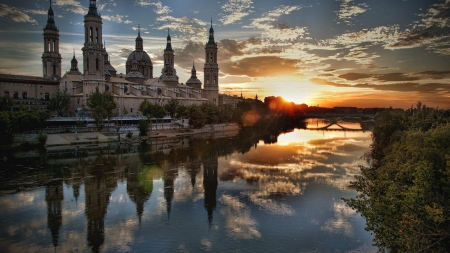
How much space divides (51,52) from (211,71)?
48322 millimetres

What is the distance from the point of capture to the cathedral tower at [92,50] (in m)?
65.6

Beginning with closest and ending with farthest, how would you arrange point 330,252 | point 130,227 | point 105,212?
1. point 330,252
2. point 130,227
3. point 105,212

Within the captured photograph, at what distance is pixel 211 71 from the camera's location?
111m

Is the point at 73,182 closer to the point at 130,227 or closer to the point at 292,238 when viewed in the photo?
the point at 130,227

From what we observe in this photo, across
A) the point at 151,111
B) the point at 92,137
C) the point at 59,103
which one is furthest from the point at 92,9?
the point at 92,137

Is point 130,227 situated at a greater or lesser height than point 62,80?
lesser

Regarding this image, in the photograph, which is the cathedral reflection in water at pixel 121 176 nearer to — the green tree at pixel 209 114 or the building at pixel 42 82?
the green tree at pixel 209 114

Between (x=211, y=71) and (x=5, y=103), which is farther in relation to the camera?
(x=211, y=71)

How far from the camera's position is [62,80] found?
7200 centimetres

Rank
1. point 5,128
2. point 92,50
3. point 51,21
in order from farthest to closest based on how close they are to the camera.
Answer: point 51,21, point 92,50, point 5,128

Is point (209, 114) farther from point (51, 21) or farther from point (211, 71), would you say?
point (51, 21)

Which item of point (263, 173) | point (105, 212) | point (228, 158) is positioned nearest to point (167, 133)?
point (228, 158)

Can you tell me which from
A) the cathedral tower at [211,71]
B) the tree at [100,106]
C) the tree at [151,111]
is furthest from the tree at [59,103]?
the cathedral tower at [211,71]

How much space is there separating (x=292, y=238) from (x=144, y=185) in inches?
590
